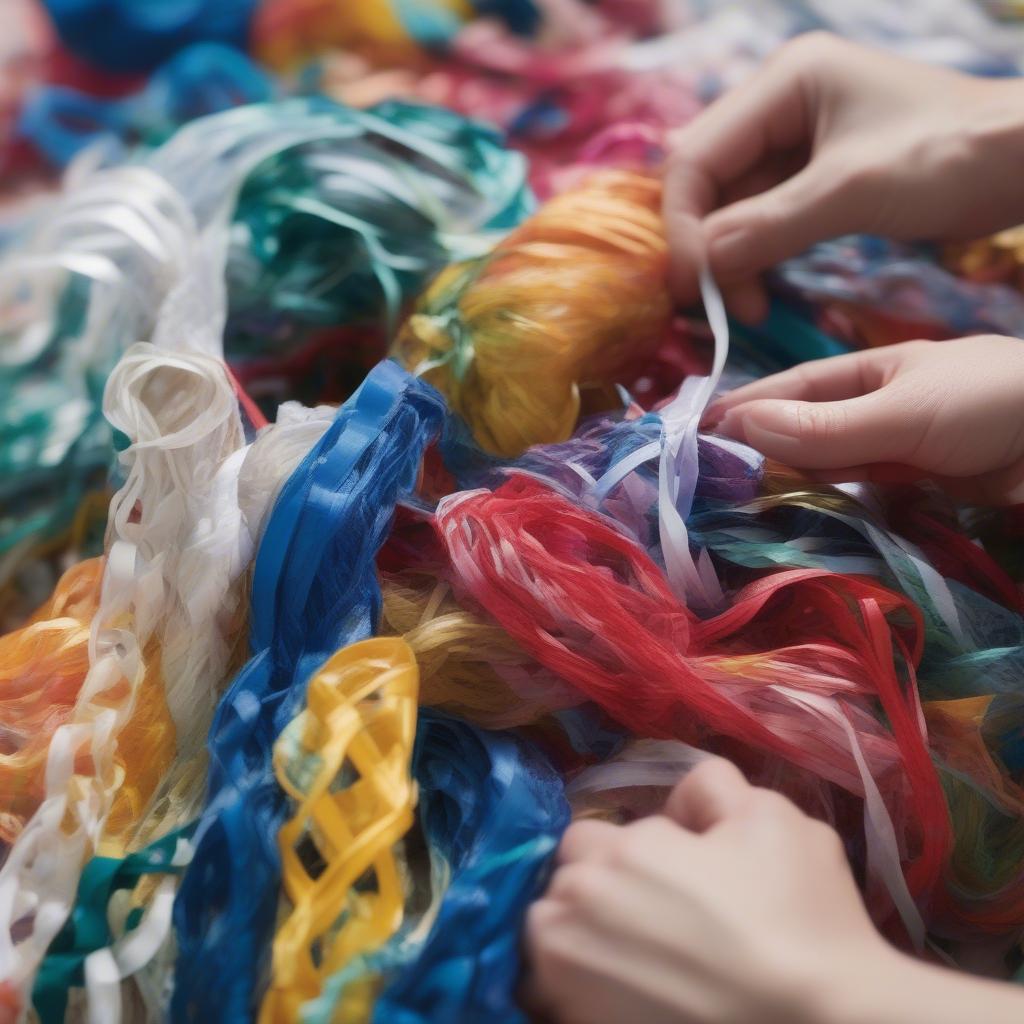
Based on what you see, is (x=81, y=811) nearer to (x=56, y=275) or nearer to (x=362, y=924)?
(x=362, y=924)

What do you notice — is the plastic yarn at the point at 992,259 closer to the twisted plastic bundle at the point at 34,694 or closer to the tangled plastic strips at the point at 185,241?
the tangled plastic strips at the point at 185,241

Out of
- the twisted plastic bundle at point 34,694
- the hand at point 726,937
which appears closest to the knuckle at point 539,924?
the hand at point 726,937

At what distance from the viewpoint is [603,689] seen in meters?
0.50

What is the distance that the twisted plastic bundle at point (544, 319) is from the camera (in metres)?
0.59

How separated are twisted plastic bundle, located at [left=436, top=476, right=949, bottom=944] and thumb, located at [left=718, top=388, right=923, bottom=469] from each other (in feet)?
0.21

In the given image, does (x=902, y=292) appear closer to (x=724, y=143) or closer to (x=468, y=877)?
(x=724, y=143)

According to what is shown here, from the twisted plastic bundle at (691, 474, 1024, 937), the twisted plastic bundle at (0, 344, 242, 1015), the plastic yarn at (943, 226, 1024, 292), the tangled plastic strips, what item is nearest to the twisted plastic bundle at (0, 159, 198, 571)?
the tangled plastic strips

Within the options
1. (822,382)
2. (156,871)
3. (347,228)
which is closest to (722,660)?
(822,382)

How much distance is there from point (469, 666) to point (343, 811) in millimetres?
102

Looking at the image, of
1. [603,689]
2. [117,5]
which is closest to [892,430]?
[603,689]

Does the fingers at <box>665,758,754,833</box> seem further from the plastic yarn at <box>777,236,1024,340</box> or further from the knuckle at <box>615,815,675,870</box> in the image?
the plastic yarn at <box>777,236,1024,340</box>

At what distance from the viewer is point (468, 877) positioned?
1.45 feet

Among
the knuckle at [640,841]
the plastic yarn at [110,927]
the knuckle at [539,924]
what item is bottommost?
the plastic yarn at [110,927]

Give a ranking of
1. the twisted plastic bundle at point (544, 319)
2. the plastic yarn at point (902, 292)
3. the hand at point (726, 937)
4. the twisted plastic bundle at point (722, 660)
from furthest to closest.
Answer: the plastic yarn at point (902, 292), the twisted plastic bundle at point (544, 319), the twisted plastic bundle at point (722, 660), the hand at point (726, 937)
